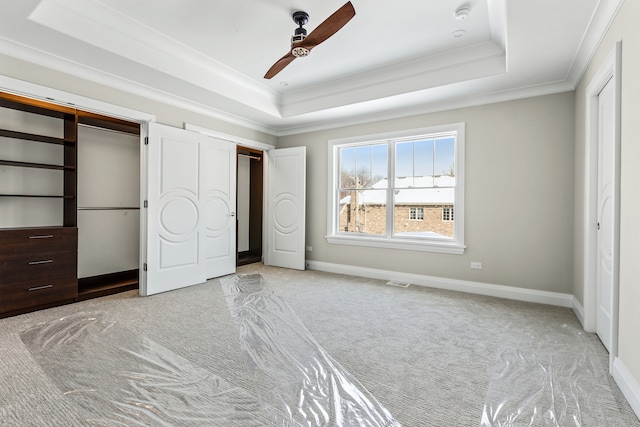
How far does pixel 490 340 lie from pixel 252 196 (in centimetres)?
528

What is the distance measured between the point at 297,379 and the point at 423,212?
335 centimetres

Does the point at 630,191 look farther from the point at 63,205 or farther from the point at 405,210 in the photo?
the point at 63,205

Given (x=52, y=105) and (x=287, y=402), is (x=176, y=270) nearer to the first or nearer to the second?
(x=52, y=105)

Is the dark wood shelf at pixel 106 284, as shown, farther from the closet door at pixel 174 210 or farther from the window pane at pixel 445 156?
the window pane at pixel 445 156

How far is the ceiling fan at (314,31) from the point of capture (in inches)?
90.6

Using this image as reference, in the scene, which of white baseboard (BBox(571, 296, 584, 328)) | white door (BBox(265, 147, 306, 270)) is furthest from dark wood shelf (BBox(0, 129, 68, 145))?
white baseboard (BBox(571, 296, 584, 328))

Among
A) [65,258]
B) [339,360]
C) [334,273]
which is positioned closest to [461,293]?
[334,273]

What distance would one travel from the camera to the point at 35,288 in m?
3.27

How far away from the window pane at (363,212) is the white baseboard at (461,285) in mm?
648

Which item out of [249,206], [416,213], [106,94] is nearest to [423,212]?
[416,213]

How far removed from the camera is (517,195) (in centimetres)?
395

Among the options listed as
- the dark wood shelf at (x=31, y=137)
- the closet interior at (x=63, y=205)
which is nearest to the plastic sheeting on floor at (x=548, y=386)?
the closet interior at (x=63, y=205)

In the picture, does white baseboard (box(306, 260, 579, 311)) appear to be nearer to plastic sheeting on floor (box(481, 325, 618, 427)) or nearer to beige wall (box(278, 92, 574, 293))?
beige wall (box(278, 92, 574, 293))

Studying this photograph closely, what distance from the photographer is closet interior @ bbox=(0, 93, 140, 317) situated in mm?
3227
